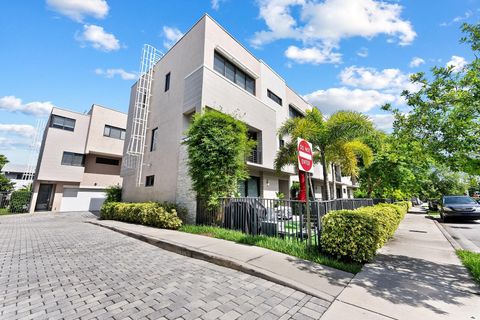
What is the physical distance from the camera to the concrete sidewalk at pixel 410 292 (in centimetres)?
275

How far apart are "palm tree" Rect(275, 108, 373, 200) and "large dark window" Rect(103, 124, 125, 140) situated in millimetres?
21256

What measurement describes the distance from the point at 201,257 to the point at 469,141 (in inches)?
254

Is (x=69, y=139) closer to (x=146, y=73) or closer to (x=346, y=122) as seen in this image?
(x=146, y=73)

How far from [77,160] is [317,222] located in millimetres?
27236

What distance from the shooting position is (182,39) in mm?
14008

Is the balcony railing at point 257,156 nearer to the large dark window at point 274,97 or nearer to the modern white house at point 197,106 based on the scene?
the modern white house at point 197,106

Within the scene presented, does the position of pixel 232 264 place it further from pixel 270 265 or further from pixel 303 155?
pixel 303 155

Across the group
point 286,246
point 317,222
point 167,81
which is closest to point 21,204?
point 167,81

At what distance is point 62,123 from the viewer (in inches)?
921

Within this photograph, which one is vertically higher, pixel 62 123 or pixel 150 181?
pixel 62 123

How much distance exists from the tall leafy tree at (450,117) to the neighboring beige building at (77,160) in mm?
24594

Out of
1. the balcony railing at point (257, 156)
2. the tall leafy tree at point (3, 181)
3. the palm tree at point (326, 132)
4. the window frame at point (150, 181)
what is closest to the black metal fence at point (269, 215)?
the palm tree at point (326, 132)

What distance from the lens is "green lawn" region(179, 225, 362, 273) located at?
4.50 metres

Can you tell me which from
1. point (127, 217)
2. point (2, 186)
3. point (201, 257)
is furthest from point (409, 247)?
point (2, 186)
